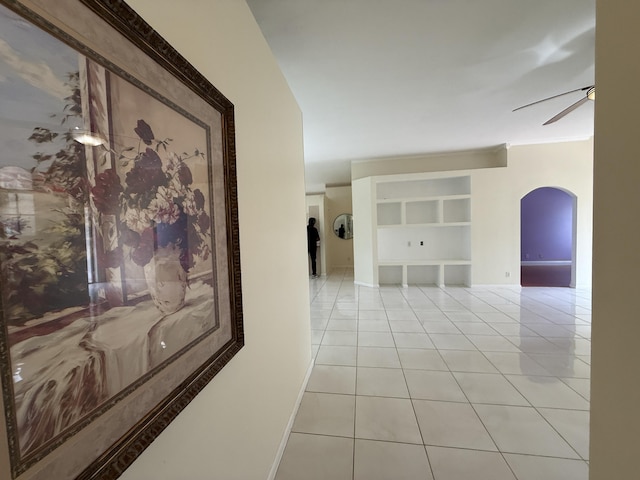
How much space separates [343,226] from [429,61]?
6.36 meters

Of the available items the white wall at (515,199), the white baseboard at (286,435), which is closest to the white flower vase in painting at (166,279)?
the white baseboard at (286,435)

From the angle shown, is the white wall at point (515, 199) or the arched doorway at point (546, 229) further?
the arched doorway at point (546, 229)

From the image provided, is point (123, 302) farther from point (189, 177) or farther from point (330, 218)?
point (330, 218)

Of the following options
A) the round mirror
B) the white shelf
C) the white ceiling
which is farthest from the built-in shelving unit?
the round mirror

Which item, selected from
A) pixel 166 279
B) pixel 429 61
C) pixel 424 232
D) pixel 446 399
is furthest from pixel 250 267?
pixel 424 232

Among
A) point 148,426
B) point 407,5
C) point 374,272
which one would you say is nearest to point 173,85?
point 148,426

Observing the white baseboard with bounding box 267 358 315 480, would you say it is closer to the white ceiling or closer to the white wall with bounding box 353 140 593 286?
the white ceiling

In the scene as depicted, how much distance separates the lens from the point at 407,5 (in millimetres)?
1916

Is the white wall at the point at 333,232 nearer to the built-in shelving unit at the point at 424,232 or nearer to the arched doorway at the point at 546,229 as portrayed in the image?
the built-in shelving unit at the point at 424,232

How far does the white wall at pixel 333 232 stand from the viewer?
874 cm

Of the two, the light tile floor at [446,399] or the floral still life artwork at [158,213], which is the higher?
the floral still life artwork at [158,213]

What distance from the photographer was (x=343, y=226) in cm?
882

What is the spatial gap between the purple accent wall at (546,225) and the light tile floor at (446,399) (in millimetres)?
5959

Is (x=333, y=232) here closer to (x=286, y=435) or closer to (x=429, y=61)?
(x=429, y=61)
